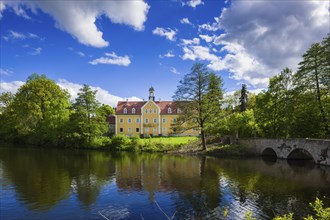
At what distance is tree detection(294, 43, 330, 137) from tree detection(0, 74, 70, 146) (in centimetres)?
3867

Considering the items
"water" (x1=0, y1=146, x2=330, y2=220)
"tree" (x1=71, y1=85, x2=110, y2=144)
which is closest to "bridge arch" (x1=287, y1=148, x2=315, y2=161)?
"water" (x1=0, y1=146, x2=330, y2=220)

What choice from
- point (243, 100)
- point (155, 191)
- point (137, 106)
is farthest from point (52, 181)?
point (243, 100)

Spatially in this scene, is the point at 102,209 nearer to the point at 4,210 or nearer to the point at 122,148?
the point at 4,210

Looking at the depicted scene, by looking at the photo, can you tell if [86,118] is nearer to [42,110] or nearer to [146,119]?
[42,110]

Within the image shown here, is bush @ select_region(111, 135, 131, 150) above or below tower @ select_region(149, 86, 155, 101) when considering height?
below

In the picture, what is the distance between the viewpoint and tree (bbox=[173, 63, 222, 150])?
39.8m

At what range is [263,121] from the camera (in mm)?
40281

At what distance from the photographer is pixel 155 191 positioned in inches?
707

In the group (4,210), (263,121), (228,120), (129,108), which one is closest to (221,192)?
(4,210)

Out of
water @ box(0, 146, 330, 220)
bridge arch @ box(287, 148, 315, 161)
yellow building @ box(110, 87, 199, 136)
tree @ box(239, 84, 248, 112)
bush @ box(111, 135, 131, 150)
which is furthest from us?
yellow building @ box(110, 87, 199, 136)

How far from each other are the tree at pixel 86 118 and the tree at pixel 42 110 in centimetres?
310

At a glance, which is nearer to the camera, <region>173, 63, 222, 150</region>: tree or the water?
the water

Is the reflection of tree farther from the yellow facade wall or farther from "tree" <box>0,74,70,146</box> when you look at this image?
the yellow facade wall

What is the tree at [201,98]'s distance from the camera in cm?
3978
